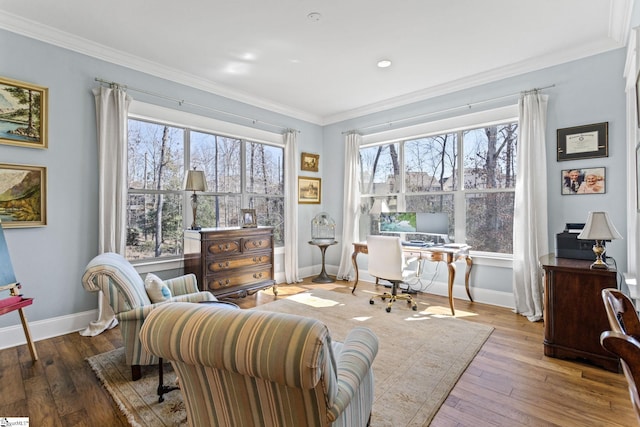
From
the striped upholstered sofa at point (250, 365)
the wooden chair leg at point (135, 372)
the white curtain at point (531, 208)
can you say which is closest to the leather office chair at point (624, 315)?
the striped upholstered sofa at point (250, 365)

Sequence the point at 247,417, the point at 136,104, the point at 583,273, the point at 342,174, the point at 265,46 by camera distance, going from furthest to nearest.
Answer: the point at 342,174 → the point at 136,104 → the point at 265,46 → the point at 583,273 → the point at 247,417

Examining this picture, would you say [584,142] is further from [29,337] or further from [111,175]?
[29,337]

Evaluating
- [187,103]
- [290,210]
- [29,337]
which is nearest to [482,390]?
[29,337]

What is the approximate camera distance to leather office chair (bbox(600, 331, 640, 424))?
0.68 m

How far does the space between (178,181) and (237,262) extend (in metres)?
1.28

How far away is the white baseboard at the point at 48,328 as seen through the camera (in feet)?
8.86

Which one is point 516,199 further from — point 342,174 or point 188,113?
point 188,113

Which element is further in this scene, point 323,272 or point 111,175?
point 323,272

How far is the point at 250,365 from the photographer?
0.86 meters

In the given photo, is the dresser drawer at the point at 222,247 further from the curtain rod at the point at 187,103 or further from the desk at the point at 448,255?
the desk at the point at 448,255

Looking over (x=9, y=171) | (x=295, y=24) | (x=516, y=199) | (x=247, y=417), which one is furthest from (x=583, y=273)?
(x=9, y=171)

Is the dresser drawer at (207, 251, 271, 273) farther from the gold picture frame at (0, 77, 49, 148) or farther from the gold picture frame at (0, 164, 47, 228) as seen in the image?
the gold picture frame at (0, 77, 49, 148)

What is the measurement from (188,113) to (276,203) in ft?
6.11

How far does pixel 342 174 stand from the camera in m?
5.44
